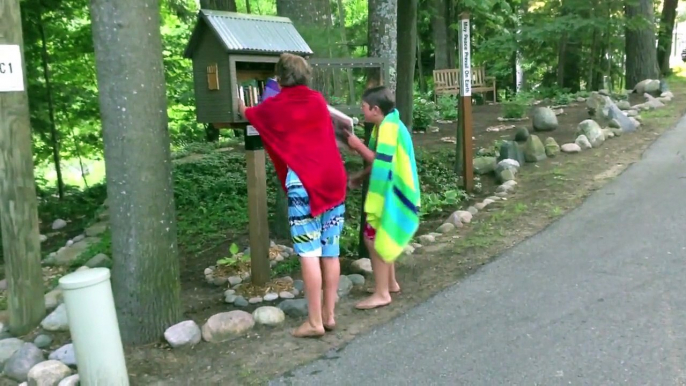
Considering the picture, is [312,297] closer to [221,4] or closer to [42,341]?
[42,341]

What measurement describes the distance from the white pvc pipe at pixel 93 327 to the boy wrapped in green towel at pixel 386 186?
5.93 feet

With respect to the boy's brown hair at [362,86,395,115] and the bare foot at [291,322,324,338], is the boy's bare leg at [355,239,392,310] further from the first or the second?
the boy's brown hair at [362,86,395,115]

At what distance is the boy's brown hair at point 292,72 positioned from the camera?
12.8 feet

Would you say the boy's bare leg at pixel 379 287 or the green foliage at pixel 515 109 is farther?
the green foliage at pixel 515 109

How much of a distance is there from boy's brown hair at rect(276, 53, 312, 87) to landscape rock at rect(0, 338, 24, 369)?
249cm

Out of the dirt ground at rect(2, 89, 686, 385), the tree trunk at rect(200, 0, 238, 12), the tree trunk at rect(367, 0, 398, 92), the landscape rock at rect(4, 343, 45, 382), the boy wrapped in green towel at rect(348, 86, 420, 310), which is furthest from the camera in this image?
the tree trunk at rect(200, 0, 238, 12)

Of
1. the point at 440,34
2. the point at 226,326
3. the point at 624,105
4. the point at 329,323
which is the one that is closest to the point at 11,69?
the point at 226,326

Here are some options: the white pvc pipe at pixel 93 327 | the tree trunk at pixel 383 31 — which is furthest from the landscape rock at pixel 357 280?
the white pvc pipe at pixel 93 327

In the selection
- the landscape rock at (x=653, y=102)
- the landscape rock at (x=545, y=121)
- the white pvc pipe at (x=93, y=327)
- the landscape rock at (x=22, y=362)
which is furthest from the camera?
the landscape rock at (x=653, y=102)

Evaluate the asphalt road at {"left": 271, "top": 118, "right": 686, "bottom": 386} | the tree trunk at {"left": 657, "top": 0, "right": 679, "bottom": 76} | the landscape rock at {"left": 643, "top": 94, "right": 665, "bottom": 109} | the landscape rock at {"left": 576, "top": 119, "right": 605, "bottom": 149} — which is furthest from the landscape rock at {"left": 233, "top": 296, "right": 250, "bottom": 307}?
the tree trunk at {"left": 657, "top": 0, "right": 679, "bottom": 76}

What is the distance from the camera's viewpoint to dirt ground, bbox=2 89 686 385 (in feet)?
12.2

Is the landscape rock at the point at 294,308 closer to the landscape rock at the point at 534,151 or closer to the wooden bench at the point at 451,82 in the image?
the landscape rock at the point at 534,151

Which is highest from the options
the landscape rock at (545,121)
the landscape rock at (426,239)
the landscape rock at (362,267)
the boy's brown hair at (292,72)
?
the boy's brown hair at (292,72)

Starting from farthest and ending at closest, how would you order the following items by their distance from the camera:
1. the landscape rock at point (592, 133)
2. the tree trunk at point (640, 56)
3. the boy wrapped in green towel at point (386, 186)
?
the tree trunk at point (640, 56)
the landscape rock at point (592, 133)
the boy wrapped in green towel at point (386, 186)
